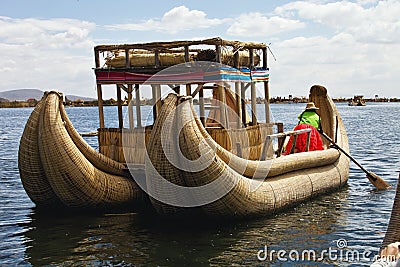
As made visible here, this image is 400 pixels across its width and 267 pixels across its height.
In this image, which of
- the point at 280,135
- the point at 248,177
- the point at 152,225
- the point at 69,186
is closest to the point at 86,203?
the point at 69,186

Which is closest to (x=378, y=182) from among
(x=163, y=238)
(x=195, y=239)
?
(x=195, y=239)

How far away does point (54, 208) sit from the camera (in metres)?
13.3

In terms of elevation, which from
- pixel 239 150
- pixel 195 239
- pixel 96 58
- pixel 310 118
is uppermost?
pixel 96 58

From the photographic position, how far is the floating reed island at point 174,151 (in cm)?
1087

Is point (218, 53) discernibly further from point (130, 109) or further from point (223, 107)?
point (130, 109)

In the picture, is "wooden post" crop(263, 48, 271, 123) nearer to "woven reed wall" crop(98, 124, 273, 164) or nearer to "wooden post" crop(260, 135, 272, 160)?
"woven reed wall" crop(98, 124, 273, 164)

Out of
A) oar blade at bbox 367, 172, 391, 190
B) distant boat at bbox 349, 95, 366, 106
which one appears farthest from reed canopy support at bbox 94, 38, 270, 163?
distant boat at bbox 349, 95, 366, 106

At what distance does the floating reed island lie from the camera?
1087cm

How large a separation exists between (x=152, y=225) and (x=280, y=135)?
11.3ft

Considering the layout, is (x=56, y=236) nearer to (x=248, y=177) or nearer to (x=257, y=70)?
(x=248, y=177)

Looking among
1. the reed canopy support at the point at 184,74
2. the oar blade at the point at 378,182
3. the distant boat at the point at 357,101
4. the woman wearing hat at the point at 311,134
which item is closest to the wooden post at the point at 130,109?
the reed canopy support at the point at 184,74

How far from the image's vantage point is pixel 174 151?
35.1 feet

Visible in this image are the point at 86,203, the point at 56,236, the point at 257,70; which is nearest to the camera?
the point at 56,236

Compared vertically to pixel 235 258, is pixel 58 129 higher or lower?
higher
